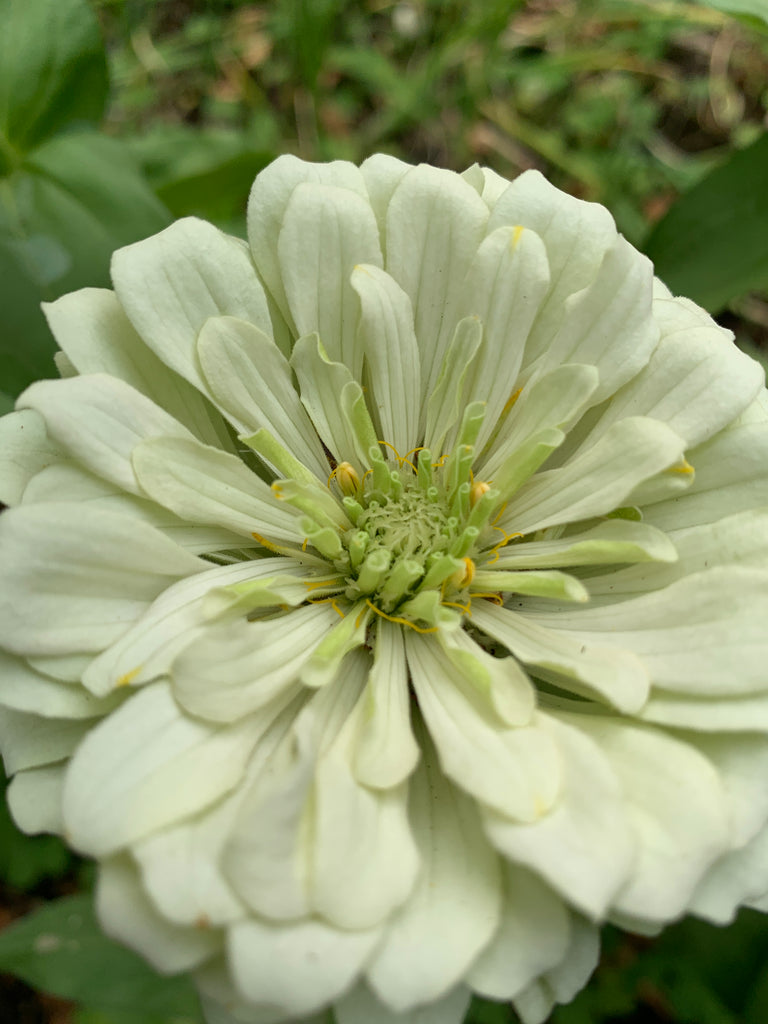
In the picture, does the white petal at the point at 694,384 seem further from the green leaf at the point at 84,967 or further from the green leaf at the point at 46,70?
the green leaf at the point at 46,70

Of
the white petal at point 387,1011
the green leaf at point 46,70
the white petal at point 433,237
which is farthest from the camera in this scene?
the green leaf at point 46,70

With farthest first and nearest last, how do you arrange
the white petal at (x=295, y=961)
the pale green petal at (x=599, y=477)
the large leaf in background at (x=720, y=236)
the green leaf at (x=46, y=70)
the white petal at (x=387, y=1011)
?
the large leaf in background at (x=720, y=236) → the green leaf at (x=46, y=70) → the pale green petal at (x=599, y=477) → the white petal at (x=387, y=1011) → the white petal at (x=295, y=961)

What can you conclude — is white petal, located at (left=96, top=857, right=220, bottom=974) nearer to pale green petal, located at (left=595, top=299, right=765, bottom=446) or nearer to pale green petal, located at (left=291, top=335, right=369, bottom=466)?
pale green petal, located at (left=291, top=335, right=369, bottom=466)

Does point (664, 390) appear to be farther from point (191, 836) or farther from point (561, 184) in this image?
point (561, 184)

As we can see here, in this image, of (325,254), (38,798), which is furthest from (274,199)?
(38,798)

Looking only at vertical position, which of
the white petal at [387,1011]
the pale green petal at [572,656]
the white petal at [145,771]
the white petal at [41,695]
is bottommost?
the white petal at [387,1011]

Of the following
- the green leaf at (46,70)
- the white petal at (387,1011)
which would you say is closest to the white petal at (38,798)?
the white petal at (387,1011)

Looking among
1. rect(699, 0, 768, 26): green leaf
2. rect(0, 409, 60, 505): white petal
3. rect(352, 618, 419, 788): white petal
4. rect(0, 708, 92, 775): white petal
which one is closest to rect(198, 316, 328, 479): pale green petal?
rect(0, 409, 60, 505): white petal
